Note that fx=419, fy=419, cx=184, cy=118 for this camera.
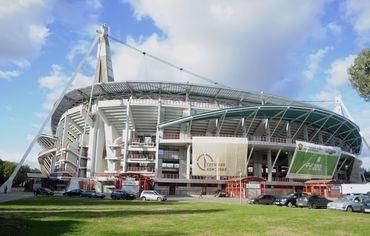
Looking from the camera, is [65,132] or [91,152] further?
[65,132]

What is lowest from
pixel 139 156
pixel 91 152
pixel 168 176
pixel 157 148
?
pixel 168 176

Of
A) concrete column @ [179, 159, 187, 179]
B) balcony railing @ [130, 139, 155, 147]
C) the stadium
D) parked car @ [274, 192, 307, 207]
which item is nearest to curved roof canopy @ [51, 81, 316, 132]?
the stadium

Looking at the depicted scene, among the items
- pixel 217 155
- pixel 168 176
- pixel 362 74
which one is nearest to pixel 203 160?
pixel 217 155

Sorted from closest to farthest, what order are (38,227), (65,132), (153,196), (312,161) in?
(38,227)
(153,196)
(312,161)
(65,132)

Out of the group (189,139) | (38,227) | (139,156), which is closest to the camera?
(38,227)

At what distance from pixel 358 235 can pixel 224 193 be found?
54.9 metres

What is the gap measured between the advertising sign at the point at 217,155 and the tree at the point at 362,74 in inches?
1865

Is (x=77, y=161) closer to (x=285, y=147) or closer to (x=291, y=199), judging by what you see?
(x=285, y=147)

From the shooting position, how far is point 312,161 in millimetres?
77625

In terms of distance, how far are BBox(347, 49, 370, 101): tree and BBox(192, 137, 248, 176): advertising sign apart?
47365 mm

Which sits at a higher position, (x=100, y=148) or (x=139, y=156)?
(x=100, y=148)

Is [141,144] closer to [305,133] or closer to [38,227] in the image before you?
[305,133]

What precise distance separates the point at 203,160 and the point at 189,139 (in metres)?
5.66

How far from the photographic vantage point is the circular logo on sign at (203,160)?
73.1 metres
